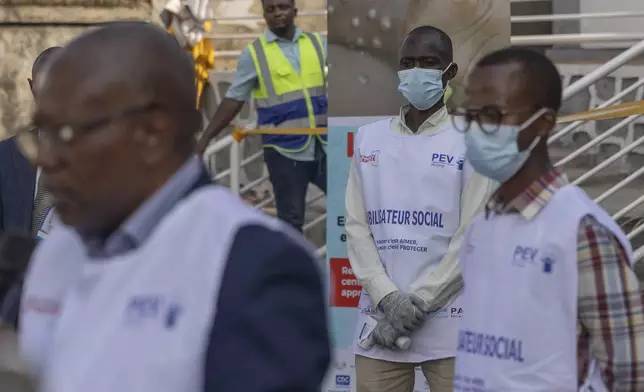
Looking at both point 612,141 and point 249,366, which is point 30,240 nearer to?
point 249,366

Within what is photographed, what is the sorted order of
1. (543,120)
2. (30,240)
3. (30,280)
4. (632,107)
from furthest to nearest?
(632,107) → (543,120) → (30,240) → (30,280)

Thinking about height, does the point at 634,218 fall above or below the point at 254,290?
below

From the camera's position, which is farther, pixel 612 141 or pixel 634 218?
pixel 612 141

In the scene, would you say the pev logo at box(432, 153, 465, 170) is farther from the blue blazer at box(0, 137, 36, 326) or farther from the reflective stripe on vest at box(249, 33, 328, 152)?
the reflective stripe on vest at box(249, 33, 328, 152)

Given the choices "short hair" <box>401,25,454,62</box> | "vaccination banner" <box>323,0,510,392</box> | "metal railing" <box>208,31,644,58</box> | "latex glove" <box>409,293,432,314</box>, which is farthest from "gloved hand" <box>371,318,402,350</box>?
"metal railing" <box>208,31,644,58</box>

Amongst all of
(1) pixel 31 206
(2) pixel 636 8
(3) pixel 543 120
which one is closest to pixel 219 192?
(3) pixel 543 120

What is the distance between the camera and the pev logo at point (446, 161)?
14.6ft

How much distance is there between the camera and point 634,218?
23.8ft

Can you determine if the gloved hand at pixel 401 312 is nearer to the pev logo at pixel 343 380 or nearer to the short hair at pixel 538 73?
the pev logo at pixel 343 380

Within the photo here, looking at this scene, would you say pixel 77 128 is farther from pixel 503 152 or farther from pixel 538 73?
pixel 538 73

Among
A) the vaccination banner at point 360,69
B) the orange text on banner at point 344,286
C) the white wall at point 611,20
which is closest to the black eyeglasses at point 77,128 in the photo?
the vaccination banner at point 360,69

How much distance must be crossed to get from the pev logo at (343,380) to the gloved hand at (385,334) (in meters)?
1.04

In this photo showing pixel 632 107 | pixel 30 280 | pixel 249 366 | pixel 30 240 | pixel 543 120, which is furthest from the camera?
pixel 632 107

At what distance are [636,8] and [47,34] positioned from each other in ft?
15.7
